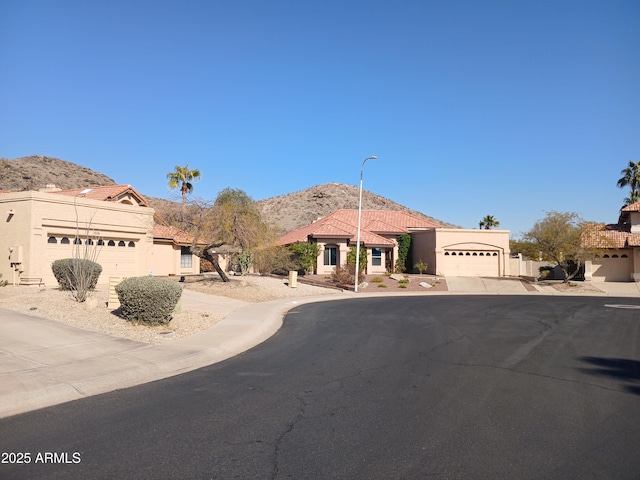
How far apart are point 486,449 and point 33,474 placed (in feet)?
15.3

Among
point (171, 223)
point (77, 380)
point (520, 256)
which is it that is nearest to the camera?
point (77, 380)

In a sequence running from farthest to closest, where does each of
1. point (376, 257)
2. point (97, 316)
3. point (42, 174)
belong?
point (42, 174)
point (376, 257)
point (97, 316)

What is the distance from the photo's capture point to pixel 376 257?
148 ft

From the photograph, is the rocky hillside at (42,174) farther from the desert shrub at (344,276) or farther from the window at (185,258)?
the desert shrub at (344,276)

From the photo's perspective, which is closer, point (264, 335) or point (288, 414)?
point (288, 414)

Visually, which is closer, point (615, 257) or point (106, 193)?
point (106, 193)

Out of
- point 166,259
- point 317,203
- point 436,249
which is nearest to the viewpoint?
point 166,259

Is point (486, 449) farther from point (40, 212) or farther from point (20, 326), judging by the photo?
point (40, 212)

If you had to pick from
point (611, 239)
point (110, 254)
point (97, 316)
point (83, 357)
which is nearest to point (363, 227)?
point (611, 239)

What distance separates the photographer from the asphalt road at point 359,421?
509cm

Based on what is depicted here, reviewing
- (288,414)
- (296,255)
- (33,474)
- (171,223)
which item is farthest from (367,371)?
(296,255)

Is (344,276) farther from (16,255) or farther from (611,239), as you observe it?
(611,239)

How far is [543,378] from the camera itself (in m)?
9.18

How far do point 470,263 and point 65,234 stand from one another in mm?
32709
